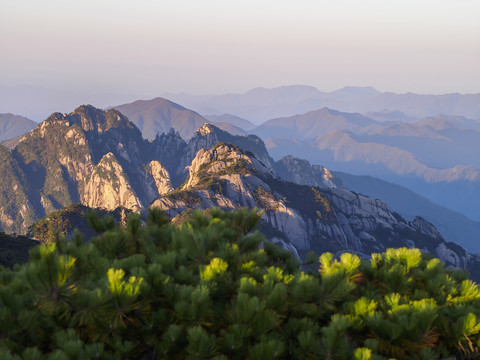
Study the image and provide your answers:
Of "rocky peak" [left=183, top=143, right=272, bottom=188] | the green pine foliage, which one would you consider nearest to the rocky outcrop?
"rocky peak" [left=183, top=143, right=272, bottom=188]

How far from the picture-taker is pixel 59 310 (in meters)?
6.80

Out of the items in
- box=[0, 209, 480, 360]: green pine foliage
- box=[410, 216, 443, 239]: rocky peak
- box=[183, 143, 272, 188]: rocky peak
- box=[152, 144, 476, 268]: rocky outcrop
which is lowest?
box=[410, 216, 443, 239]: rocky peak

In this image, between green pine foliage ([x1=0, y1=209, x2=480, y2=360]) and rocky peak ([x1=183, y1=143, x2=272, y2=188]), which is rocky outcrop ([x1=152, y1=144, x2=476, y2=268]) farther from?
green pine foliage ([x1=0, y1=209, x2=480, y2=360])

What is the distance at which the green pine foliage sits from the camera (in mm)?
6605

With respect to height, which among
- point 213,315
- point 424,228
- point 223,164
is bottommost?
point 424,228

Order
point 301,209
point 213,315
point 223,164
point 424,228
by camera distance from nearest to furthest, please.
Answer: point 213,315, point 301,209, point 223,164, point 424,228

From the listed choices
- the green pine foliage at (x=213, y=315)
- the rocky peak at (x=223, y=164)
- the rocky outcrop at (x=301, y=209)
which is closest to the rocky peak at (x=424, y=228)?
the rocky outcrop at (x=301, y=209)

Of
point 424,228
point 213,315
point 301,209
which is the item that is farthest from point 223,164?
point 213,315

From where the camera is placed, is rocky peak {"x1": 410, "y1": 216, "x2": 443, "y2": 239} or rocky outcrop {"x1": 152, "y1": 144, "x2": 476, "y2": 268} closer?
rocky outcrop {"x1": 152, "y1": 144, "x2": 476, "y2": 268}

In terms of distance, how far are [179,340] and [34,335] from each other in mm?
2507

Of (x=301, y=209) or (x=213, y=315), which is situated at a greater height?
(x=213, y=315)

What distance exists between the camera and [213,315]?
7184mm

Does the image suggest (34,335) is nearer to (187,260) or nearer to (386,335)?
(187,260)

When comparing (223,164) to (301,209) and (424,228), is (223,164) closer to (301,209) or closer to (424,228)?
(301,209)
